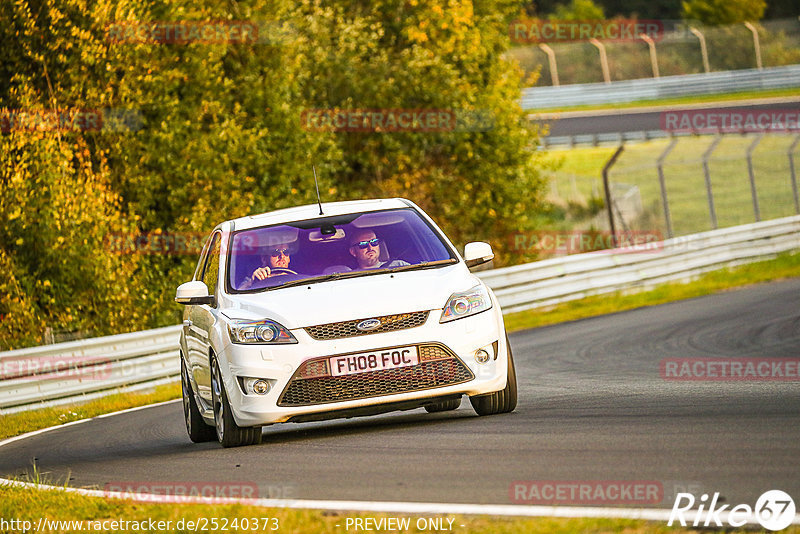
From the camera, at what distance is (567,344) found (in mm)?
15930

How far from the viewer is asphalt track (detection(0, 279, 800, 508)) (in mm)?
5972

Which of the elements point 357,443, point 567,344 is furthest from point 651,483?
point 567,344

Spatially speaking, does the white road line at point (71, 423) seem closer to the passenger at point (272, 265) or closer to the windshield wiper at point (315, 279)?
the passenger at point (272, 265)

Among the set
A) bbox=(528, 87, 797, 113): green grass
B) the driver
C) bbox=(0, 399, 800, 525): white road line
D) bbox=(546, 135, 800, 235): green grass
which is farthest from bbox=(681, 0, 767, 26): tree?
bbox=(0, 399, 800, 525): white road line

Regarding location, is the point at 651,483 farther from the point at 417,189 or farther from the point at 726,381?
the point at 417,189

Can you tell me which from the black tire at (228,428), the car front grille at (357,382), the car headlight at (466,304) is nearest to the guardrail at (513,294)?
the black tire at (228,428)

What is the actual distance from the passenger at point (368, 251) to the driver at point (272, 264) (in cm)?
47

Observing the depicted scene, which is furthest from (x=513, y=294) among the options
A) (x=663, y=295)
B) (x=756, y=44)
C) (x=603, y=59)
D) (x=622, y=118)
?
(x=603, y=59)

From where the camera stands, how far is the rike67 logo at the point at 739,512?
4734mm

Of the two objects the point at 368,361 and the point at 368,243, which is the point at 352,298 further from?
the point at 368,243

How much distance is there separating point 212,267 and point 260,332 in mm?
1768

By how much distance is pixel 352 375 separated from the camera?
8.06m

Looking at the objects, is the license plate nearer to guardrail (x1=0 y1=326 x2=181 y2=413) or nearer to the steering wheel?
the steering wheel

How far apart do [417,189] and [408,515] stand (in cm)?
2528
